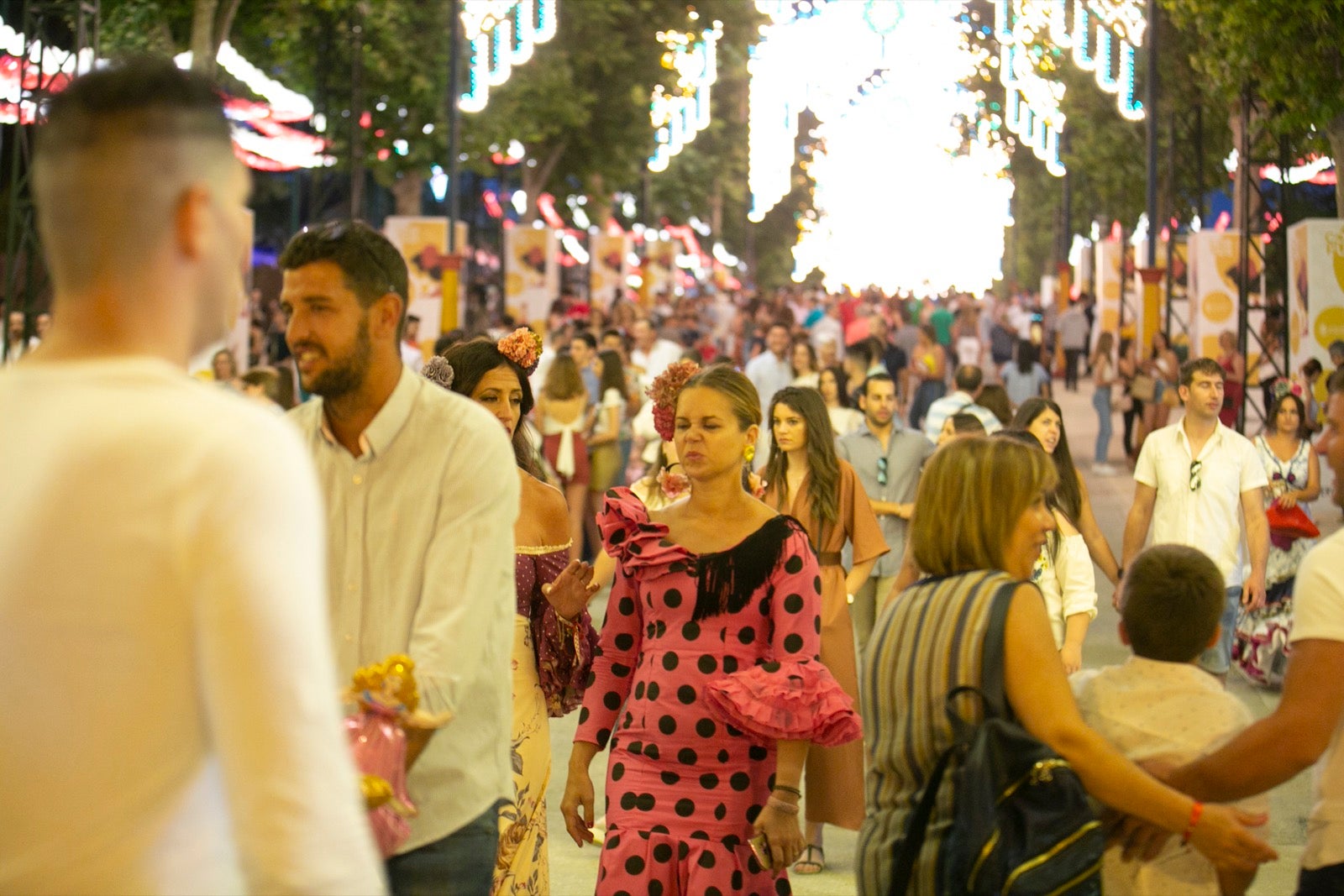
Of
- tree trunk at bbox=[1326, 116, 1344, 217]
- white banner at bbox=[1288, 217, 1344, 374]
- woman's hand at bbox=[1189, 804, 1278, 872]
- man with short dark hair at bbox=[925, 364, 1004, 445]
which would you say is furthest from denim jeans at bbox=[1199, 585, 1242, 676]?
tree trunk at bbox=[1326, 116, 1344, 217]

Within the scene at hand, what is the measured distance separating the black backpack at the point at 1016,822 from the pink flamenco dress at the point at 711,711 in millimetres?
1217

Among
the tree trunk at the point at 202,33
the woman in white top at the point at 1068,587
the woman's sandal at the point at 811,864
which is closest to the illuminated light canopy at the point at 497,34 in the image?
the tree trunk at the point at 202,33

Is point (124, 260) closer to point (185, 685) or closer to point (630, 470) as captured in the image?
point (185, 685)

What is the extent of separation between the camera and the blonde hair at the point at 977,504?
3682 millimetres

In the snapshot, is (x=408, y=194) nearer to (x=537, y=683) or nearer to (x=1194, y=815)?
(x=537, y=683)

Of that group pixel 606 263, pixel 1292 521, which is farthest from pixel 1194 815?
pixel 606 263

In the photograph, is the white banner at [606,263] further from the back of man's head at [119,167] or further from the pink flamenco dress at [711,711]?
the back of man's head at [119,167]

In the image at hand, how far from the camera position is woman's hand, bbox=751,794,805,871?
459 cm

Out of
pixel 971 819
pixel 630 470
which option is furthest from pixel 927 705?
pixel 630 470

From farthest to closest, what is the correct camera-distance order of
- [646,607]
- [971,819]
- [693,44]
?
[693,44], [646,607], [971,819]

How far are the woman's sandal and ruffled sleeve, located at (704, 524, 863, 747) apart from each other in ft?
9.80

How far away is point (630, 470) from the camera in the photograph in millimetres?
16312

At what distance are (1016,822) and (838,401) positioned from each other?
1034cm

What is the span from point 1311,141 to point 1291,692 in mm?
14773
